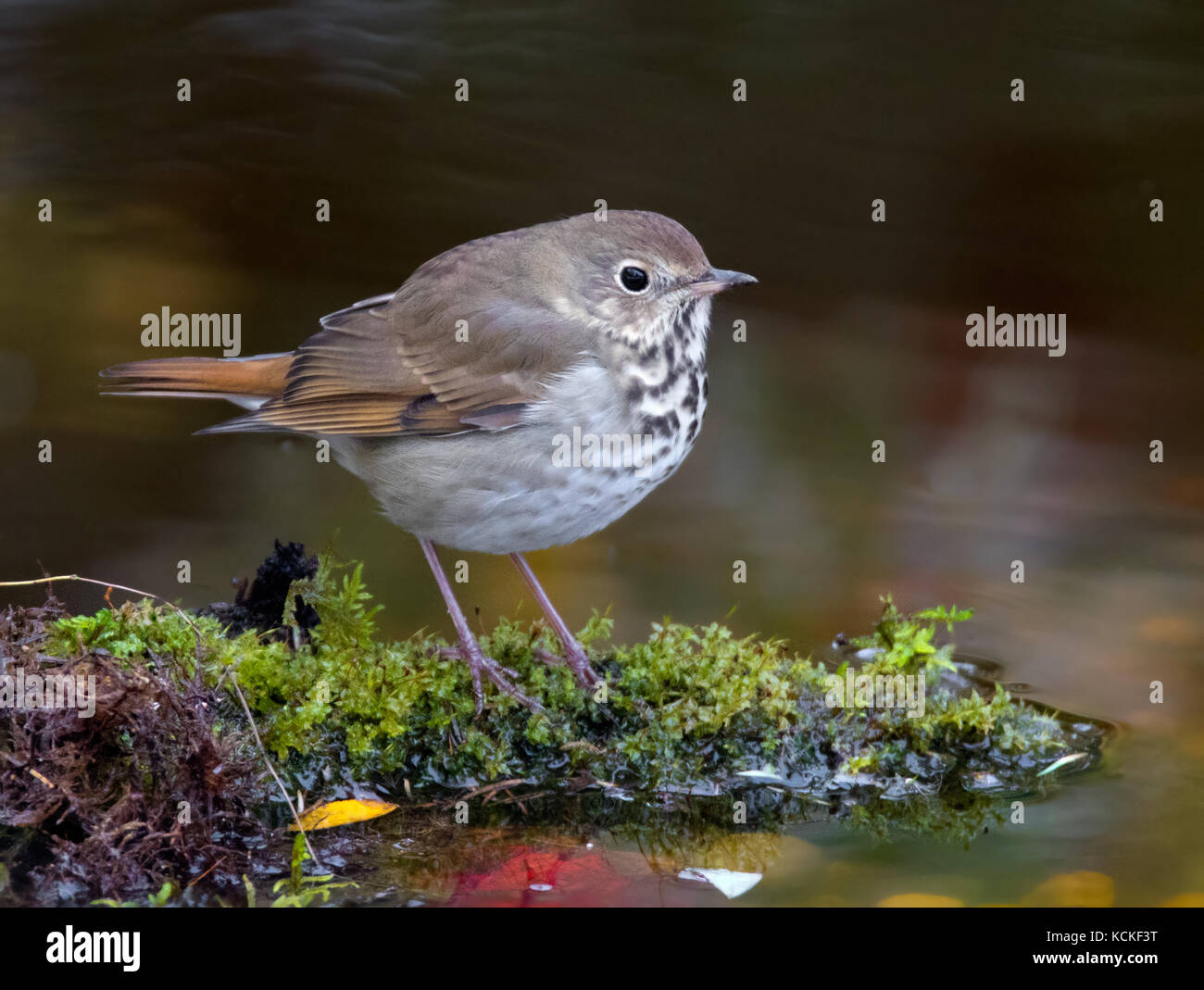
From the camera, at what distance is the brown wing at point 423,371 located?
11.4 ft

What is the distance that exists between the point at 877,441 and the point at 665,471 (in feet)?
9.21

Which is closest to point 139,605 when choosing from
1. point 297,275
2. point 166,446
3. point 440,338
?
point 440,338

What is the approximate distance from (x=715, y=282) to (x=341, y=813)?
5.73 feet

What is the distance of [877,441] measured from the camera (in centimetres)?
600

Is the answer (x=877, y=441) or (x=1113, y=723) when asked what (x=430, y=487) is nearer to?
(x=1113, y=723)

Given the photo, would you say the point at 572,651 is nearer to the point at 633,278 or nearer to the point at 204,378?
the point at 633,278

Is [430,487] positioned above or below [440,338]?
below

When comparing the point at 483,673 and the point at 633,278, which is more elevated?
the point at 633,278

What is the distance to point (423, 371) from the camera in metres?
3.65

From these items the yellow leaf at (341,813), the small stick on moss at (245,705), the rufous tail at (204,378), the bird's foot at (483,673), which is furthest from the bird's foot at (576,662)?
the rufous tail at (204,378)

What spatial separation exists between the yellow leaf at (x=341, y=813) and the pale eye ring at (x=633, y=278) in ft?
5.10

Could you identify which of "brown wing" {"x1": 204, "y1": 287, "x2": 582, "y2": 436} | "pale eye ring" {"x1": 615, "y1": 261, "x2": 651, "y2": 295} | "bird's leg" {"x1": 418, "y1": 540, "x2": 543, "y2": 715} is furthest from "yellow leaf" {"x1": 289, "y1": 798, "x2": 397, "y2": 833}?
"pale eye ring" {"x1": 615, "y1": 261, "x2": 651, "y2": 295}

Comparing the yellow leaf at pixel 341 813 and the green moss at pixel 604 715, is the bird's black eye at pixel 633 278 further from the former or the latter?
the yellow leaf at pixel 341 813

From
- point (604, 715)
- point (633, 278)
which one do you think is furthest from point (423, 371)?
point (604, 715)
